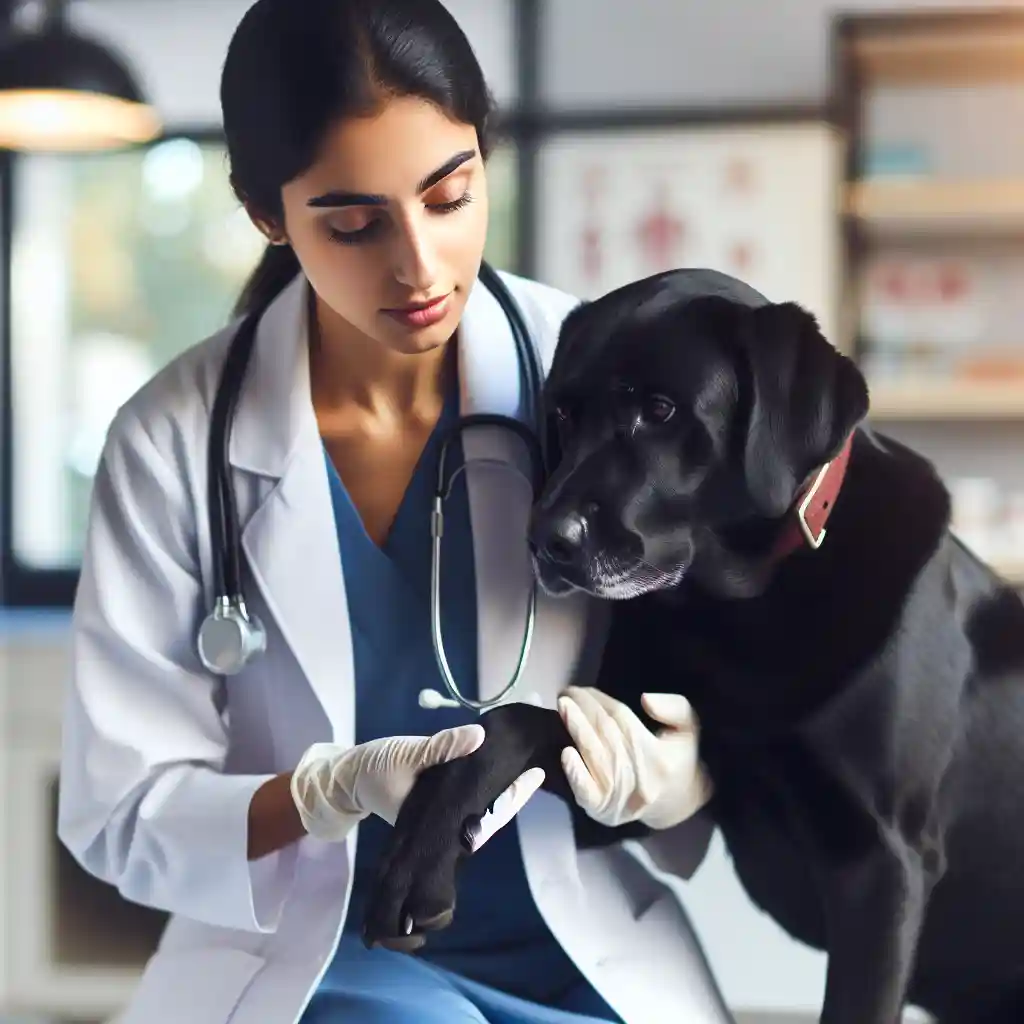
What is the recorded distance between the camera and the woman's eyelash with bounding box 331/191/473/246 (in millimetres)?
652

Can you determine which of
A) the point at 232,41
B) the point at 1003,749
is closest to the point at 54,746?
the point at 232,41

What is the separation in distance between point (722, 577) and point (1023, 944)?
307mm

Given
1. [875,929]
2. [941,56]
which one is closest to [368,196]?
[941,56]

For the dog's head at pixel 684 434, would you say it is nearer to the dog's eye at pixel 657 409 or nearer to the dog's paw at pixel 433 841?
the dog's eye at pixel 657 409

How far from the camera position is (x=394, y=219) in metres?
0.65

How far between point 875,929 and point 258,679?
0.38 metres

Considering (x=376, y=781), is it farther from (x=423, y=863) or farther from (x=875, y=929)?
(x=875, y=929)

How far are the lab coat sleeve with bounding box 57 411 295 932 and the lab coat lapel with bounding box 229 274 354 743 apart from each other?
48mm

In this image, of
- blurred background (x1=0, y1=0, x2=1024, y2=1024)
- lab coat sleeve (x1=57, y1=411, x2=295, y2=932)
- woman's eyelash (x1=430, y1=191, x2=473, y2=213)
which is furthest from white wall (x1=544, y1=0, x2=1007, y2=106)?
lab coat sleeve (x1=57, y1=411, x2=295, y2=932)

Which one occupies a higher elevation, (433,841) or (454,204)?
(454,204)

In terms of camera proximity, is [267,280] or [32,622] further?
[32,622]

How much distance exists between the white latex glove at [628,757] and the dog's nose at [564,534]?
0.29ft

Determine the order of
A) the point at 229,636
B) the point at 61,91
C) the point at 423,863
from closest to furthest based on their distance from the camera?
the point at 423,863 < the point at 229,636 < the point at 61,91

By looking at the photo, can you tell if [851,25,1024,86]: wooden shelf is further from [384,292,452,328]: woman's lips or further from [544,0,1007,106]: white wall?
[384,292,452,328]: woman's lips
